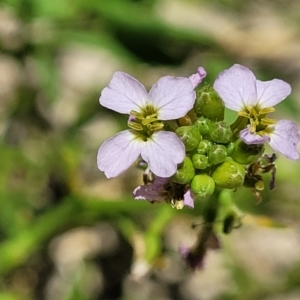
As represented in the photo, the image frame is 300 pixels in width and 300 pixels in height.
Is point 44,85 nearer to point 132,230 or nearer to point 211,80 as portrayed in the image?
point 211,80

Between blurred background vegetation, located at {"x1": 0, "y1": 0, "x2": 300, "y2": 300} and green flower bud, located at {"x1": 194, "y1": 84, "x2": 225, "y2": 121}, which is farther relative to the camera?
blurred background vegetation, located at {"x1": 0, "y1": 0, "x2": 300, "y2": 300}

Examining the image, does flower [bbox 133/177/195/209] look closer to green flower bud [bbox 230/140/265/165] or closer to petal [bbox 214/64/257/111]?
green flower bud [bbox 230/140/265/165]

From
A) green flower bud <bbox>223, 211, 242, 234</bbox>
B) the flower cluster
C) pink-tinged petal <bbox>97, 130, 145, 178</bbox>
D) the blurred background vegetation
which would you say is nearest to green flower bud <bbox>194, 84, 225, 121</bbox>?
the flower cluster

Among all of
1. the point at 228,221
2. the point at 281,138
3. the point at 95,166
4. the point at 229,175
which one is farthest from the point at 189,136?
the point at 95,166

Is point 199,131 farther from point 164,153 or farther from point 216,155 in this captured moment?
point 164,153

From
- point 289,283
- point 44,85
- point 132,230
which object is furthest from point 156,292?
point 44,85

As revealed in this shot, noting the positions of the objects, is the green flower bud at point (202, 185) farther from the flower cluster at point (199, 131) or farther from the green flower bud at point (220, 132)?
the green flower bud at point (220, 132)

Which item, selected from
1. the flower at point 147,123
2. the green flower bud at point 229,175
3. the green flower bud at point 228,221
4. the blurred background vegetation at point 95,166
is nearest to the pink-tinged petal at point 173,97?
the flower at point 147,123
